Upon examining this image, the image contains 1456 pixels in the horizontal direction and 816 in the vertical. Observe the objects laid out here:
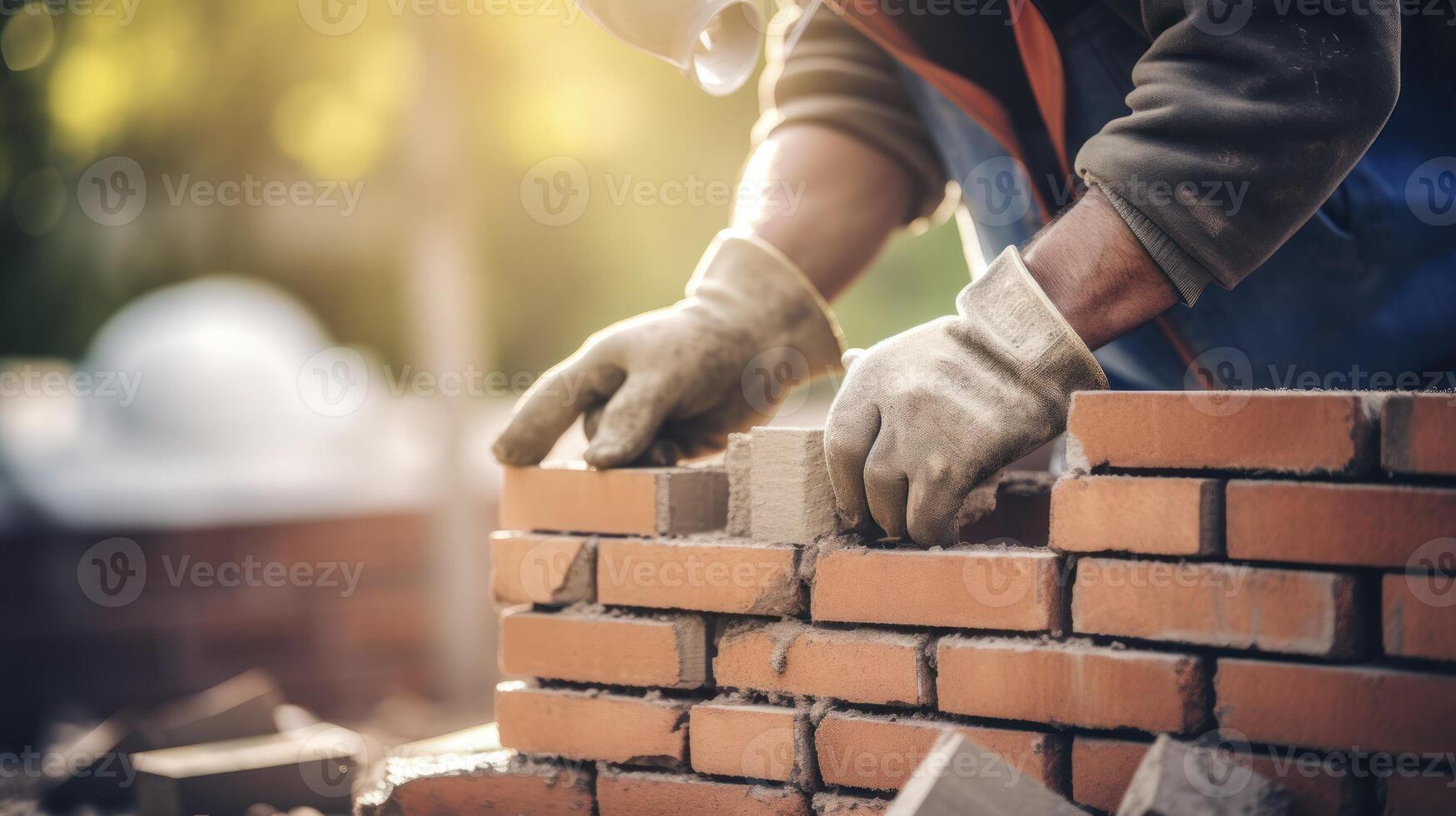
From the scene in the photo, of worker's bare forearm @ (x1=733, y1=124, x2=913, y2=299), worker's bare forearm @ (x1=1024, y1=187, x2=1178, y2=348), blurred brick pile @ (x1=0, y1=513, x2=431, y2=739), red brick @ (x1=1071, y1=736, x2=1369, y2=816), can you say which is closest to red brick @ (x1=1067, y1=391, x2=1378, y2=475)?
worker's bare forearm @ (x1=1024, y1=187, x2=1178, y2=348)

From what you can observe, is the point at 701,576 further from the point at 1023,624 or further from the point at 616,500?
the point at 1023,624

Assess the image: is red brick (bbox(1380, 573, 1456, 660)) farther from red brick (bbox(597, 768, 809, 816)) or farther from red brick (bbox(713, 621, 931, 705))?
red brick (bbox(597, 768, 809, 816))

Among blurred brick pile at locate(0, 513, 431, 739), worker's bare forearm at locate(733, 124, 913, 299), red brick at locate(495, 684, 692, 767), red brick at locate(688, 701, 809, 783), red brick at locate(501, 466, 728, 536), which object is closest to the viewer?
red brick at locate(688, 701, 809, 783)

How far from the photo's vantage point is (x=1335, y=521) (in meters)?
1.38

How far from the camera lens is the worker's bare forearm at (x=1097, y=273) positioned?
1.53 metres

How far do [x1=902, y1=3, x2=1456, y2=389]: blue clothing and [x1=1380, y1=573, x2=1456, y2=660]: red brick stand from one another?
2.06ft

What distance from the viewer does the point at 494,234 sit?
8.12 m

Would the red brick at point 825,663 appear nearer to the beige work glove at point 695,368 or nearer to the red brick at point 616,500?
the red brick at point 616,500

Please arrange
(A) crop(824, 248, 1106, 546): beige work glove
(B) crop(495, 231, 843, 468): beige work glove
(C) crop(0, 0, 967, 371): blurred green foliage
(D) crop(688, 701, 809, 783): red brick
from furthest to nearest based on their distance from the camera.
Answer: (C) crop(0, 0, 967, 371): blurred green foliage, (B) crop(495, 231, 843, 468): beige work glove, (D) crop(688, 701, 809, 783): red brick, (A) crop(824, 248, 1106, 546): beige work glove

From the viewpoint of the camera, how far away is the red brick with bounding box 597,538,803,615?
5.67 feet

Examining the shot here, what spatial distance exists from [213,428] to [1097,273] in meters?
6.86

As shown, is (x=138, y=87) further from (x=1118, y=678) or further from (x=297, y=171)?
(x=1118, y=678)

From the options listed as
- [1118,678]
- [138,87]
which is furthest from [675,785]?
[138,87]

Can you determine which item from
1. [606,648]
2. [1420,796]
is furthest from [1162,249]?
[606,648]
